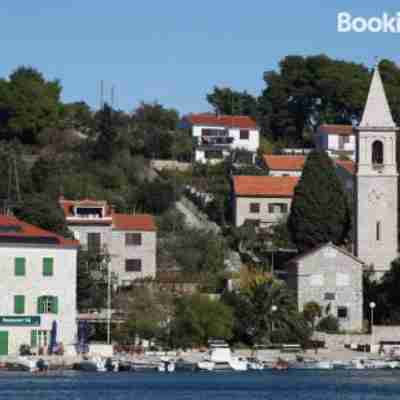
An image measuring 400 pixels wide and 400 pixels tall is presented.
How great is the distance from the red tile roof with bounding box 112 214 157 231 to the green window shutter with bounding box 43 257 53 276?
1685 cm

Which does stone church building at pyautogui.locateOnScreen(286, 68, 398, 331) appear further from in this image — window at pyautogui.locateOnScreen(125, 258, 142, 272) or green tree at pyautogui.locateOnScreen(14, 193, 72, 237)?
green tree at pyautogui.locateOnScreen(14, 193, 72, 237)

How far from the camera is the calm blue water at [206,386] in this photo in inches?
3191

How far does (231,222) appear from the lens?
124625mm

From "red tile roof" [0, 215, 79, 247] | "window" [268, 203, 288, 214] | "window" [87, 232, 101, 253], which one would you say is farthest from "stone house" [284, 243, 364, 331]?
"window" [268, 203, 288, 214]

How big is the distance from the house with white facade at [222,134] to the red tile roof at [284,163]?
16.0ft

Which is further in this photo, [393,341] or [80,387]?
[393,341]

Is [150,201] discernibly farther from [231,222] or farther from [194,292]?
[194,292]

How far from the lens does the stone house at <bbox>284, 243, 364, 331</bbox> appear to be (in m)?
106

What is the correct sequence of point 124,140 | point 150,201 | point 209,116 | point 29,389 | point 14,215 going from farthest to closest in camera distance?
1. point 209,116
2. point 124,140
3. point 150,201
4. point 14,215
5. point 29,389

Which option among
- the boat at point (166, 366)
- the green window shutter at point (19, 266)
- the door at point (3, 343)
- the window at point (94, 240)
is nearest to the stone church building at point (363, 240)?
the window at point (94, 240)

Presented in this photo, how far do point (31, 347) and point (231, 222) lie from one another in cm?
3126

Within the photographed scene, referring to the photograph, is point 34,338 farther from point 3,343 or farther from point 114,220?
point 114,220

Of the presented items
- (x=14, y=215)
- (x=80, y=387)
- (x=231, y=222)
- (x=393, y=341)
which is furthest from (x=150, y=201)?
(x=80, y=387)

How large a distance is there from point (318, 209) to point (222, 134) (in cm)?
3433
